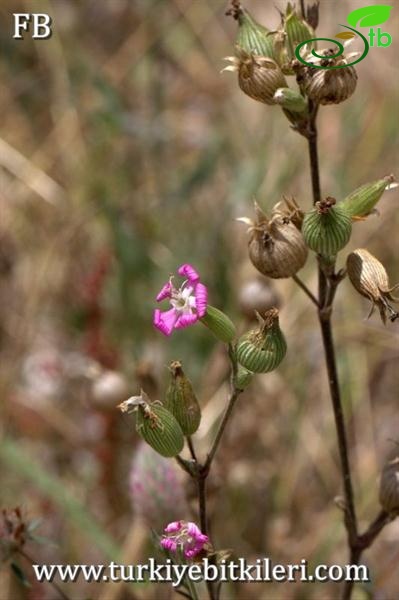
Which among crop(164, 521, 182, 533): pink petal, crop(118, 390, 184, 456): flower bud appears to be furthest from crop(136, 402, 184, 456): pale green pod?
crop(164, 521, 182, 533): pink petal

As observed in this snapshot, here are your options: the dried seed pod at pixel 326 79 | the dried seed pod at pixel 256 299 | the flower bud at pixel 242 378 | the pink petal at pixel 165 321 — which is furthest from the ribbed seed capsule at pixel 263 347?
the dried seed pod at pixel 256 299

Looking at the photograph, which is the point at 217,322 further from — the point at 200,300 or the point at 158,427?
the point at 158,427

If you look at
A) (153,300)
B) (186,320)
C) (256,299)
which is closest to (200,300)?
(186,320)

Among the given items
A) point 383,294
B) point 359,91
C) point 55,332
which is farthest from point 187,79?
point 383,294

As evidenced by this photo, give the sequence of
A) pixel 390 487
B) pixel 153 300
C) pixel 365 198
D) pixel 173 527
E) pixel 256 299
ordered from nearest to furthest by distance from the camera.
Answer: pixel 173 527
pixel 365 198
pixel 390 487
pixel 256 299
pixel 153 300

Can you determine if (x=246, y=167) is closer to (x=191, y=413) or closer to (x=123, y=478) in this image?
(x=123, y=478)

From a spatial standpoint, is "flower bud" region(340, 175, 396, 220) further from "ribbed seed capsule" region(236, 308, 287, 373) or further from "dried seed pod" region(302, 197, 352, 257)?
"ribbed seed capsule" region(236, 308, 287, 373)

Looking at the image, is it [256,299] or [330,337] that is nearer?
[330,337]

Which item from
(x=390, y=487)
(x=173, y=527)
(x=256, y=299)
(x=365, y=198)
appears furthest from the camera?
(x=256, y=299)

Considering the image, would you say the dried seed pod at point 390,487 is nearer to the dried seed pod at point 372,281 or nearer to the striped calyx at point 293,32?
the dried seed pod at point 372,281
